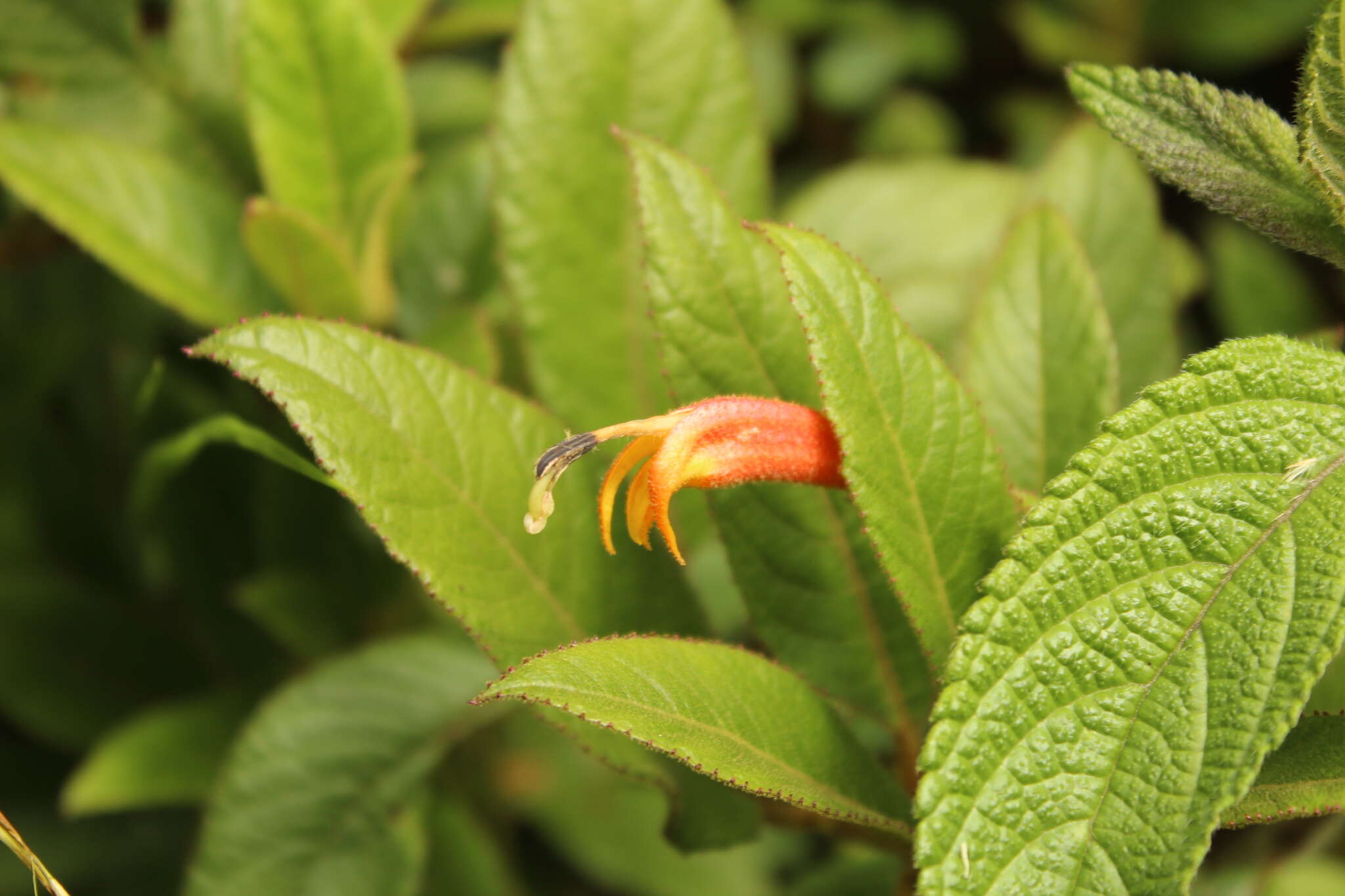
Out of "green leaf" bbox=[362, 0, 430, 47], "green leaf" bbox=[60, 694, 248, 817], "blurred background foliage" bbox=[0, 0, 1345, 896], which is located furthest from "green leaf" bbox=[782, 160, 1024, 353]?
"green leaf" bbox=[60, 694, 248, 817]

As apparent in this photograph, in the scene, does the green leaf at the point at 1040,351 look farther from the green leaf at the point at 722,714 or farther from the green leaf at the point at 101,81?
the green leaf at the point at 101,81

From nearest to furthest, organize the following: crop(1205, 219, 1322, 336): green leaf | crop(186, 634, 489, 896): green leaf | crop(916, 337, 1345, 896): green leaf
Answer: crop(916, 337, 1345, 896): green leaf → crop(186, 634, 489, 896): green leaf → crop(1205, 219, 1322, 336): green leaf

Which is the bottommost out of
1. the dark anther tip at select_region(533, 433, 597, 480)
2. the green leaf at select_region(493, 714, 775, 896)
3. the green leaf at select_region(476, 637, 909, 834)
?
the green leaf at select_region(493, 714, 775, 896)

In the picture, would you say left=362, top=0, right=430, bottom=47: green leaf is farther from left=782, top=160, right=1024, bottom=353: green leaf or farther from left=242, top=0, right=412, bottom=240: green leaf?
left=782, top=160, right=1024, bottom=353: green leaf

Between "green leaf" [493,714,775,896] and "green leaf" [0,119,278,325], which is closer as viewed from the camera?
"green leaf" [0,119,278,325]

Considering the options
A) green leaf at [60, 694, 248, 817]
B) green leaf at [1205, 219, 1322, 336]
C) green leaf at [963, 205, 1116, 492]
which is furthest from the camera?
green leaf at [1205, 219, 1322, 336]

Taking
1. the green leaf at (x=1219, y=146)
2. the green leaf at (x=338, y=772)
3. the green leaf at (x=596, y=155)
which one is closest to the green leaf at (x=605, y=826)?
the green leaf at (x=338, y=772)
